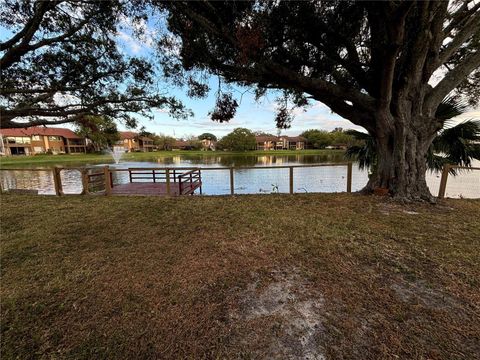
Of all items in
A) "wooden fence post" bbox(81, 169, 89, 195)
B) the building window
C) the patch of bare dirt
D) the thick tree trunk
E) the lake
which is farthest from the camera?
the building window

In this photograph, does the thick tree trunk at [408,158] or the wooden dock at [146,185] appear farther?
the wooden dock at [146,185]

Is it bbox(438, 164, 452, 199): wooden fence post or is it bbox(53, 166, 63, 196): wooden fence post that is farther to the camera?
bbox(53, 166, 63, 196): wooden fence post

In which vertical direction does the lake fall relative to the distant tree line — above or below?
below

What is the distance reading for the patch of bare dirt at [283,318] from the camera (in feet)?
5.17

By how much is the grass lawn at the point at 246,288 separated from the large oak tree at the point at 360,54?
204 cm

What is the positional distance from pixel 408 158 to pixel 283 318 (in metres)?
5.19

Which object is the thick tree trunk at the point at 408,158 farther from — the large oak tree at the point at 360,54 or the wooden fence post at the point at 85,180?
the wooden fence post at the point at 85,180

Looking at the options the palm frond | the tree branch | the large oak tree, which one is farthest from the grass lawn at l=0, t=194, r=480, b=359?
the tree branch

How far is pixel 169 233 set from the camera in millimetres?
3834

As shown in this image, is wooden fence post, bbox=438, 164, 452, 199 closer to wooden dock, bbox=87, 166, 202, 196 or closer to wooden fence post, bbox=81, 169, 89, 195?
wooden dock, bbox=87, 166, 202, 196

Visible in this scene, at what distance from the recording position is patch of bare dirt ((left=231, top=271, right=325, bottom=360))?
5.17 feet

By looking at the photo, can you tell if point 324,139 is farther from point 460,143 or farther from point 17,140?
point 17,140

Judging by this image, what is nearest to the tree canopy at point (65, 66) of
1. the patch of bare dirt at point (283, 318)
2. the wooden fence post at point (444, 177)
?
the patch of bare dirt at point (283, 318)

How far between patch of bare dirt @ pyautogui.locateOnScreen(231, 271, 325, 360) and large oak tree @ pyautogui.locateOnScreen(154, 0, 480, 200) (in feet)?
11.3
